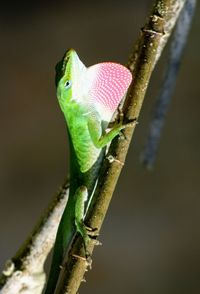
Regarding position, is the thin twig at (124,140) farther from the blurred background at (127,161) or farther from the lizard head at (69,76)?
the blurred background at (127,161)

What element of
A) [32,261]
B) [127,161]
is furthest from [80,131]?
[127,161]

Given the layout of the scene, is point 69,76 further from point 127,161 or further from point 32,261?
point 127,161

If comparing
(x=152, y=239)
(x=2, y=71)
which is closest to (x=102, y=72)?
(x=152, y=239)

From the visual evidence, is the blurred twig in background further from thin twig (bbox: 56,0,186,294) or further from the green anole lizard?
thin twig (bbox: 56,0,186,294)

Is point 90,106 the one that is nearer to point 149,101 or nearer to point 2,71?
point 149,101

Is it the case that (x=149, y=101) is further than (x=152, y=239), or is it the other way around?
(x=149, y=101)
